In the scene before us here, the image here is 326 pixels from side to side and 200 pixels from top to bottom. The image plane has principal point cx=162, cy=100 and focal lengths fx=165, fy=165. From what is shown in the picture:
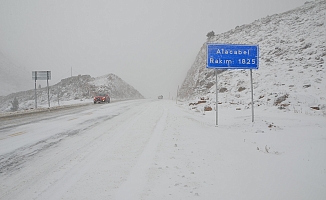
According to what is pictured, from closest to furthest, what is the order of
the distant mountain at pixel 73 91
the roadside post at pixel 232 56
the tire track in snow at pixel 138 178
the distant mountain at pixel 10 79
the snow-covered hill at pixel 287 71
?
the tire track in snow at pixel 138 178 → the roadside post at pixel 232 56 → the snow-covered hill at pixel 287 71 → the distant mountain at pixel 73 91 → the distant mountain at pixel 10 79

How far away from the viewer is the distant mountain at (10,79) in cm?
9853

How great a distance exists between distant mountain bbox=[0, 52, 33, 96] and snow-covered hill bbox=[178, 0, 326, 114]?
117490 millimetres

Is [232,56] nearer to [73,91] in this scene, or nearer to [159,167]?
[159,167]

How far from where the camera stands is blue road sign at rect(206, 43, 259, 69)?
28.2ft

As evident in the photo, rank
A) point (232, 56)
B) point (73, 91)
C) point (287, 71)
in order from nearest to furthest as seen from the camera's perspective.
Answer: point (232, 56) < point (287, 71) < point (73, 91)

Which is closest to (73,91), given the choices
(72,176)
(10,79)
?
(72,176)

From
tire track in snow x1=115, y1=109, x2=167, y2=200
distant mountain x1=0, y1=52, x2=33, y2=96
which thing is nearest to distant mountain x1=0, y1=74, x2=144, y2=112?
tire track in snow x1=115, y1=109, x2=167, y2=200

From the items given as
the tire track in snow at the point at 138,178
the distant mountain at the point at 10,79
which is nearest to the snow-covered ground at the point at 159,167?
the tire track in snow at the point at 138,178

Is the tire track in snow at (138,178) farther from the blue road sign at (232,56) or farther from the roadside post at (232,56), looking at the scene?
the blue road sign at (232,56)

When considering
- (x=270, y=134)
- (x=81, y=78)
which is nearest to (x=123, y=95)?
(x=81, y=78)

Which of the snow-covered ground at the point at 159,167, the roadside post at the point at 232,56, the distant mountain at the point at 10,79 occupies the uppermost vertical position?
the distant mountain at the point at 10,79

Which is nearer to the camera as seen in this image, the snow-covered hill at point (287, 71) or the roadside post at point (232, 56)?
the roadside post at point (232, 56)

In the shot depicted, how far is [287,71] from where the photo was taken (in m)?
17.1

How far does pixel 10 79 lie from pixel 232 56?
149735mm
